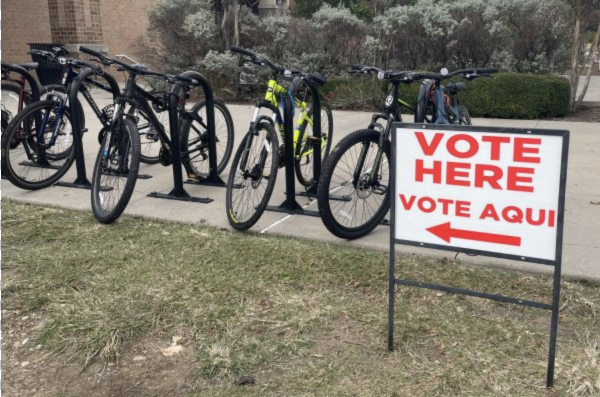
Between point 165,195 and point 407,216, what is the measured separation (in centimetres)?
331

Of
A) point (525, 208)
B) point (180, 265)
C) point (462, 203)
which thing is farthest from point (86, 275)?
point (525, 208)

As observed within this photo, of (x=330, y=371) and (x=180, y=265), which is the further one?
(x=180, y=265)

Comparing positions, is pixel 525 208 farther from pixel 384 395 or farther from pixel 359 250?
pixel 359 250

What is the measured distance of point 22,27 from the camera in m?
18.2

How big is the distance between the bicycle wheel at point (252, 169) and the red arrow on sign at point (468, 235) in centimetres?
198

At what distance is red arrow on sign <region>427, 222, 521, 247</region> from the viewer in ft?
8.91

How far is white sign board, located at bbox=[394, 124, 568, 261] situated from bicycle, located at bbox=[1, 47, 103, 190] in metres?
3.79

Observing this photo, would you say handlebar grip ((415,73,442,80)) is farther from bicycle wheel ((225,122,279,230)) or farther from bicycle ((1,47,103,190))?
bicycle ((1,47,103,190))

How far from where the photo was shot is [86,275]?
3990 millimetres

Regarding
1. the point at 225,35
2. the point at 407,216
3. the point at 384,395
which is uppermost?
the point at 225,35

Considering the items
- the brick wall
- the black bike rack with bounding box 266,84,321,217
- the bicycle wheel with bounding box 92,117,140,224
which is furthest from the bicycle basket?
the brick wall

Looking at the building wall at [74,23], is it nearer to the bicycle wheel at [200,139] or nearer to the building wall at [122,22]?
the building wall at [122,22]

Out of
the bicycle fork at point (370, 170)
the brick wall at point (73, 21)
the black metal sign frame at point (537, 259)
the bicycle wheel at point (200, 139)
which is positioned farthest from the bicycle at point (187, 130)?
the brick wall at point (73, 21)

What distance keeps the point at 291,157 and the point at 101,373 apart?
2552 mm
